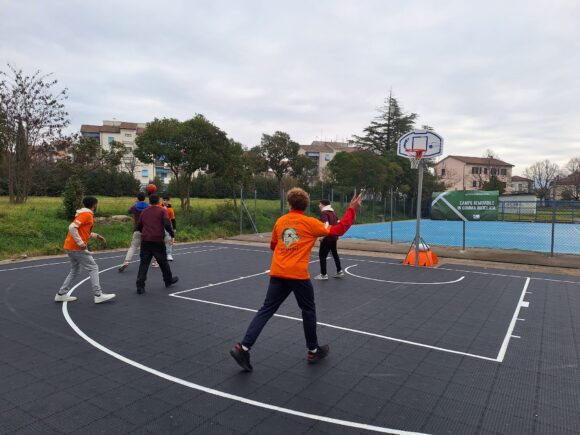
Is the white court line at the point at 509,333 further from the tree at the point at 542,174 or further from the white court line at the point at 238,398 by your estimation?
the tree at the point at 542,174

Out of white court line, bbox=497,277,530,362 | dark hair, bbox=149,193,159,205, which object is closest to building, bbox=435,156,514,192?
white court line, bbox=497,277,530,362

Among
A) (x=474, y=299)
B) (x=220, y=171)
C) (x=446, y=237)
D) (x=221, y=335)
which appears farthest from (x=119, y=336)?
(x=446, y=237)

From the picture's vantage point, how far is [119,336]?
5.07 meters

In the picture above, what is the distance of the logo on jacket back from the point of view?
13.5ft

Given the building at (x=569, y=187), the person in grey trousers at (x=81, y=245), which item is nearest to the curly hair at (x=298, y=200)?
the person in grey trousers at (x=81, y=245)

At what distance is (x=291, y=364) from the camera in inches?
168

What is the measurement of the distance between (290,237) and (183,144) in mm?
15282

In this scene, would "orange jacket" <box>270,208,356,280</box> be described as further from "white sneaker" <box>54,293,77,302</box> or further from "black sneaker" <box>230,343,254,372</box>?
"white sneaker" <box>54,293,77,302</box>

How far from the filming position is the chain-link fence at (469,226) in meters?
16.2

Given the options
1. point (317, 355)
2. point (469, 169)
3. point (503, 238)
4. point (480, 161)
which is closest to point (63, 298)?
point (317, 355)

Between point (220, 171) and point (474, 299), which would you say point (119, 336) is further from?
point (220, 171)

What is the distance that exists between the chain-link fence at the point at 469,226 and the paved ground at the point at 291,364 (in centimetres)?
784

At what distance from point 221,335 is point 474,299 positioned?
4.65m

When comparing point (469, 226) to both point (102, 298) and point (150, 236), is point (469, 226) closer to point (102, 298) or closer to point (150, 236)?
point (150, 236)
